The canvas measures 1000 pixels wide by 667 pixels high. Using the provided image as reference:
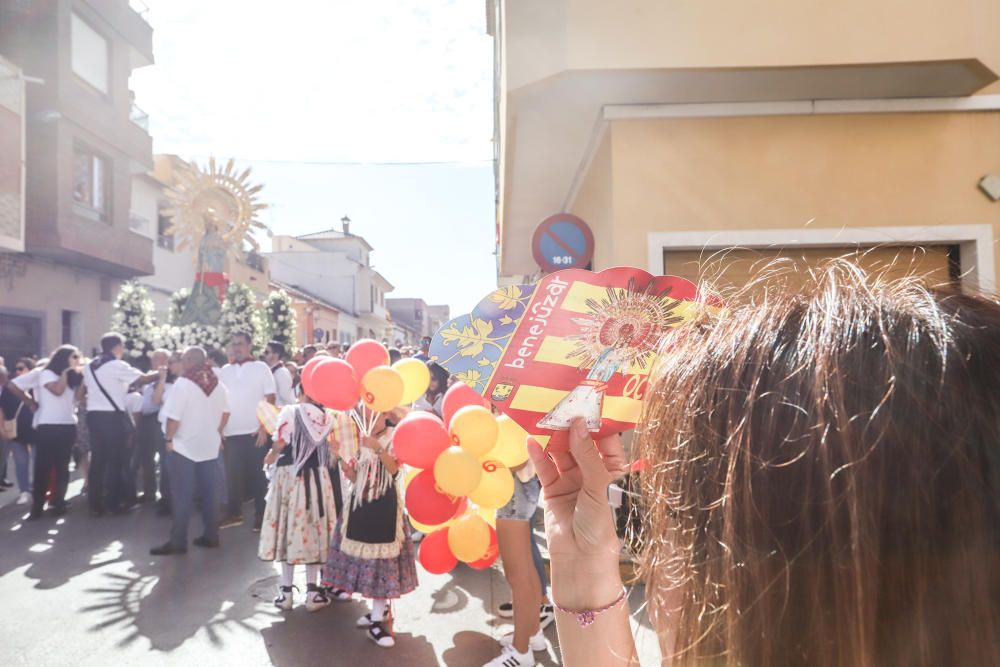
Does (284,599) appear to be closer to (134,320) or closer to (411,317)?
(134,320)

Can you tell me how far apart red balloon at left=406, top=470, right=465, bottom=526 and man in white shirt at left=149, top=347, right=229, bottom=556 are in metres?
3.78

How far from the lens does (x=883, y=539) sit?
76cm

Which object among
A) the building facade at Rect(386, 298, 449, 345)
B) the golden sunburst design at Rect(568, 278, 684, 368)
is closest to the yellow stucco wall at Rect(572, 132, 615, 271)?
the golden sunburst design at Rect(568, 278, 684, 368)

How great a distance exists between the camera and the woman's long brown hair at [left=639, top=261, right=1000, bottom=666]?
745 mm

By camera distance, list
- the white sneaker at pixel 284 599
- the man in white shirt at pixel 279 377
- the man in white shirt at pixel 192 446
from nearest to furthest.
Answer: the white sneaker at pixel 284 599, the man in white shirt at pixel 192 446, the man in white shirt at pixel 279 377

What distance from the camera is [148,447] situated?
8422 mm

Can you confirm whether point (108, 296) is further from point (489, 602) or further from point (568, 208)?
point (489, 602)

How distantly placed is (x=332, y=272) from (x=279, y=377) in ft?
138

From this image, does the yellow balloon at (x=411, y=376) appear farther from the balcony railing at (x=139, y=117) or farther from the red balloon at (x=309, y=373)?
the balcony railing at (x=139, y=117)

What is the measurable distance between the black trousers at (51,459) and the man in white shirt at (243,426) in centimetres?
187

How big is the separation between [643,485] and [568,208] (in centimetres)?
865

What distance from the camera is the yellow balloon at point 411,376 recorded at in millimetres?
4180

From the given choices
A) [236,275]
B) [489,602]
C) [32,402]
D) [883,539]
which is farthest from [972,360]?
[236,275]

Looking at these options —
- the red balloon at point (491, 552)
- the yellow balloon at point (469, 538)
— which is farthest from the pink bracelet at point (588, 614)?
the red balloon at point (491, 552)
